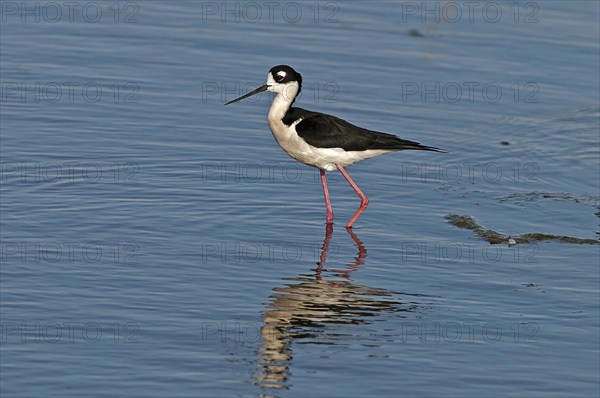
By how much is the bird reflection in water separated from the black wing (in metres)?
1.65

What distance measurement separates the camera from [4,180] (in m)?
12.4

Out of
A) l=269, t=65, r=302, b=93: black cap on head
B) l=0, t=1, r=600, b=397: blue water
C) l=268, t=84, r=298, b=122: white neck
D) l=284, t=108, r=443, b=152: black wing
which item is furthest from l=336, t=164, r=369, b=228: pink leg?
l=269, t=65, r=302, b=93: black cap on head

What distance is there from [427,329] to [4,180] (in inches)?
192

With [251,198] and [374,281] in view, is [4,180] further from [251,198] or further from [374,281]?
[374,281]

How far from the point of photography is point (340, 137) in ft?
40.7

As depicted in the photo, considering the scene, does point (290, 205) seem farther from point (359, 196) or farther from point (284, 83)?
point (284, 83)

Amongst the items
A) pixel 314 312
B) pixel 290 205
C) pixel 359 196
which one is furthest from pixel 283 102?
pixel 314 312

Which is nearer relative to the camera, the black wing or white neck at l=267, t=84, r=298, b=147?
the black wing

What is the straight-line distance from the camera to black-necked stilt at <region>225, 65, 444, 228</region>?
40.5ft

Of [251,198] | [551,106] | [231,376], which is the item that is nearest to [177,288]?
[231,376]

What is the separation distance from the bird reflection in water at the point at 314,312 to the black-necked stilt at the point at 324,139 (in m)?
1.64

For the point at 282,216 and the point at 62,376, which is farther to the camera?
the point at 282,216

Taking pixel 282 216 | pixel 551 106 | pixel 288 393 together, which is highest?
pixel 551 106

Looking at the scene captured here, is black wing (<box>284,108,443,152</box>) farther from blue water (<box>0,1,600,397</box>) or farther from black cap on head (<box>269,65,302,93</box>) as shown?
blue water (<box>0,1,600,397</box>)
